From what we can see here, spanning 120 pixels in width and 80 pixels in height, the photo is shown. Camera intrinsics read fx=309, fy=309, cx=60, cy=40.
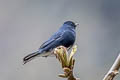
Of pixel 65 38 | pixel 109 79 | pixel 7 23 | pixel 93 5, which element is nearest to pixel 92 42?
pixel 93 5

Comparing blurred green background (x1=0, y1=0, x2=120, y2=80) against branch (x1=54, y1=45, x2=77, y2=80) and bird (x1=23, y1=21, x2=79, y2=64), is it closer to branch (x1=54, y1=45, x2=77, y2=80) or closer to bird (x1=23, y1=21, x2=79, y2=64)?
bird (x1=23, y1=21, x2=79, y2=64)

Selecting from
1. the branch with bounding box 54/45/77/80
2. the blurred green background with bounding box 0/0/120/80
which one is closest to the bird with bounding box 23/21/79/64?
the branch with bounding box 54/45/77/80

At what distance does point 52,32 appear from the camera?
91.5 inches

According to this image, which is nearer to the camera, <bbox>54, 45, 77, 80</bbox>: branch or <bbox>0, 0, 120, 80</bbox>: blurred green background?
<bbox>54, 45, 77, 80</bbox>: branch

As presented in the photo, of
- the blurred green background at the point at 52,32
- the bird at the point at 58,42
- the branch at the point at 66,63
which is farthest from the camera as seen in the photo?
the blurred green background at the point at 52,32

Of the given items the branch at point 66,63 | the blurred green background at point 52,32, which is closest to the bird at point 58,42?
the branch at point 66,63

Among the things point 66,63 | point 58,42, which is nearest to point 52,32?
point 58,42

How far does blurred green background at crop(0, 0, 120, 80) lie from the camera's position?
2275mm

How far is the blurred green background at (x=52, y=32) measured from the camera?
2275 mm

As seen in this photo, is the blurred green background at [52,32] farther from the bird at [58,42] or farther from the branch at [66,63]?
the branch at [66,63]

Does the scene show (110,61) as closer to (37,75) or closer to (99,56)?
(99,56)

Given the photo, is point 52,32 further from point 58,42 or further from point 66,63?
point 66,63

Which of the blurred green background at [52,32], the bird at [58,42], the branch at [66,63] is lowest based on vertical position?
the blurred green background at [52,32]

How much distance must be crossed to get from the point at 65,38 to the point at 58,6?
1.75 metres
